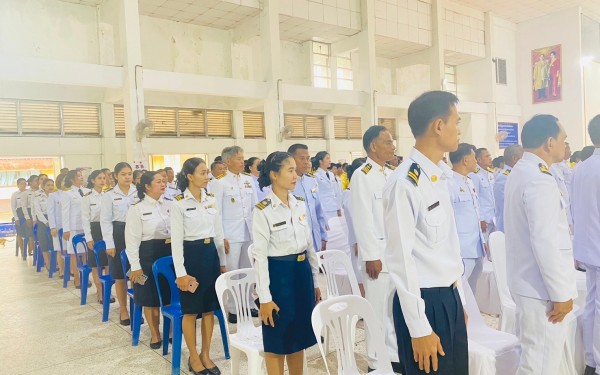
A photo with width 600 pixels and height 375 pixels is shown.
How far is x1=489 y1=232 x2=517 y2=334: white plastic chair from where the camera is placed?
8.10 ft

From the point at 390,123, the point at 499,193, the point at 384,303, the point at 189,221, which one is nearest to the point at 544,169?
the point at 384,303

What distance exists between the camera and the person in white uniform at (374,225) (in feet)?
8.52

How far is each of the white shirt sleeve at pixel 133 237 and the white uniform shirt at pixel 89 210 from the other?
1.81m

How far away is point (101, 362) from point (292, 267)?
197 cm

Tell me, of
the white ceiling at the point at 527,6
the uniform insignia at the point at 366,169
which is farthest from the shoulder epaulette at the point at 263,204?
the white ceiling at the point at 527,6

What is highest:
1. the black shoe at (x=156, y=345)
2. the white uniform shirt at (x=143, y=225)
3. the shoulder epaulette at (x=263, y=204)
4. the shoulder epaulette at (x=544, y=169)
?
the shoulder epaulette at (x=544, y=169)

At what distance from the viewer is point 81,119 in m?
Answer: 8.95

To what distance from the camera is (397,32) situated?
11742 mm

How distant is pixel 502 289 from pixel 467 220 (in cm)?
72

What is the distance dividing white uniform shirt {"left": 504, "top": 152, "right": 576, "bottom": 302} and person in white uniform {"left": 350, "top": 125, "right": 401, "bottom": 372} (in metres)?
0.78

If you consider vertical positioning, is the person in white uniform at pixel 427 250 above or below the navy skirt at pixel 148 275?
above

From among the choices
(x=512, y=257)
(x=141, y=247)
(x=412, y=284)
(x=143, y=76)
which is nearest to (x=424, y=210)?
(x=412, y=284)

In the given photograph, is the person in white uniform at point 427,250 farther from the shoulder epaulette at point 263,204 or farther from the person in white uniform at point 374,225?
the person in white uniform at point 374,225

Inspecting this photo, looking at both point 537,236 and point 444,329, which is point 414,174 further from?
point 537,236
